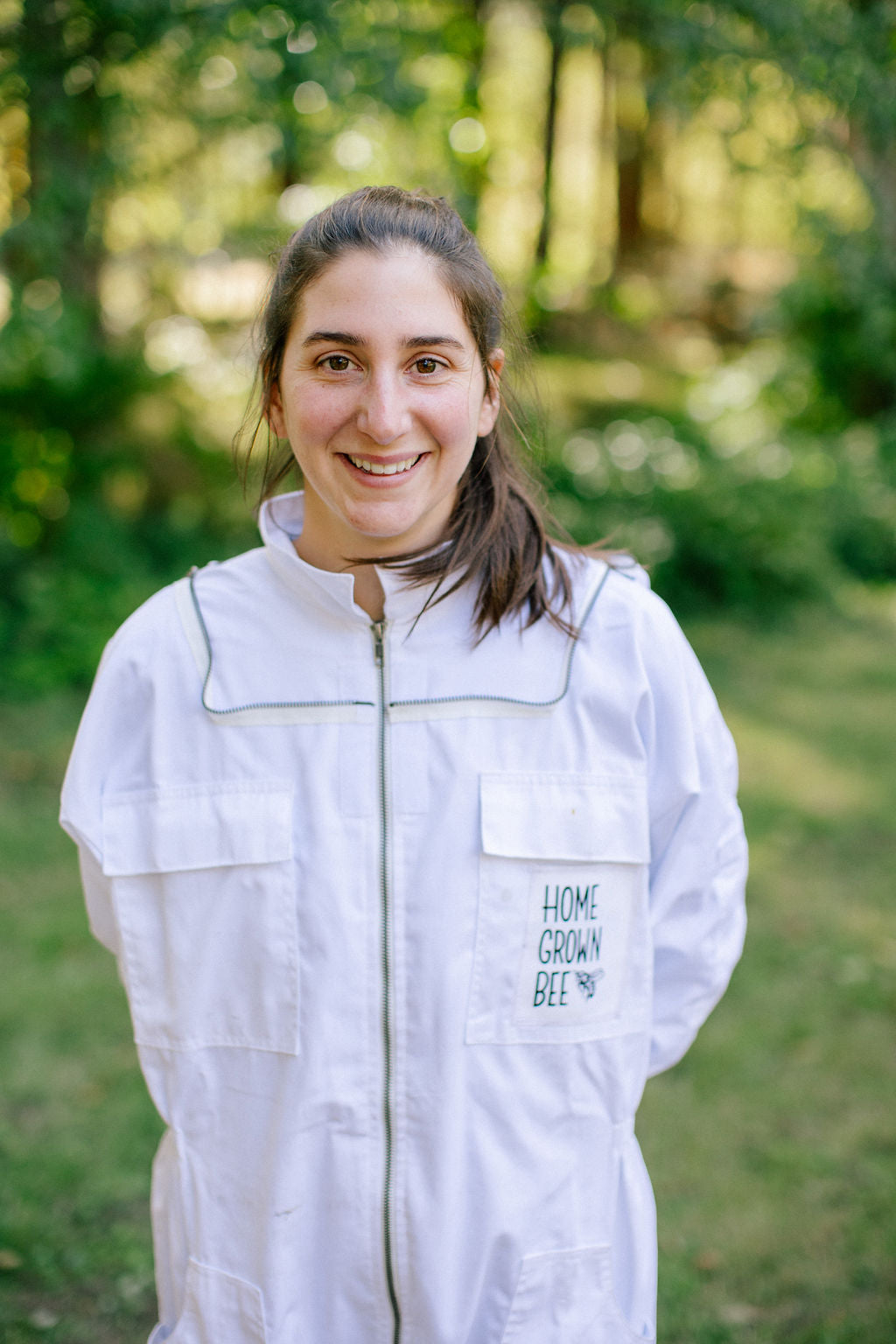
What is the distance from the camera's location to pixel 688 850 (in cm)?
169

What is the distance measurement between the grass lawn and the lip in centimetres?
205

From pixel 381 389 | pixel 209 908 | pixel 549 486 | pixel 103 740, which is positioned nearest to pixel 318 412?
pixel 381 389

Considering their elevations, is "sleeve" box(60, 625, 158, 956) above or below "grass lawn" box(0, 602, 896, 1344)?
above

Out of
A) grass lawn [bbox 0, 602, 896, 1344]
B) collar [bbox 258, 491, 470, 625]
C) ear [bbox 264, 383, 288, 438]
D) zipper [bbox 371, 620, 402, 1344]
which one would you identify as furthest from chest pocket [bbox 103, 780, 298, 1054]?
grass lawn [bbox 0, 602, 896, 1344]

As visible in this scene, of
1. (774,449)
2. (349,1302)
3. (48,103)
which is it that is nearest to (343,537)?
(349,1302)

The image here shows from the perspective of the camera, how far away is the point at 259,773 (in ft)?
5.22

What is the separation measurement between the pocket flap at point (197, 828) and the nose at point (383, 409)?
18.8 inches

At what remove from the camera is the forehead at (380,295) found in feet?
4.77

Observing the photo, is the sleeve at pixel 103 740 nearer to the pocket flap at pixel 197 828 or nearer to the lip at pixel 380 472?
the pocket flap at pixel 197 828

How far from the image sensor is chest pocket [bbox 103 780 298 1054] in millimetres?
1569

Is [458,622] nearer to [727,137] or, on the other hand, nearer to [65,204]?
[65,204]

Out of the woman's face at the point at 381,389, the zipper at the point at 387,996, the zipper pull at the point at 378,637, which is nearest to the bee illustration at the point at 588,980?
the zipper at the point at 387,996

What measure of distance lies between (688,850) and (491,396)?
2.28 feet

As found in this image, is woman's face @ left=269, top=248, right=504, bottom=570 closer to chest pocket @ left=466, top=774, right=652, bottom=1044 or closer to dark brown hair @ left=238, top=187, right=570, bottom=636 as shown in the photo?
dark brown hair @ left=238, top=187, right=570, bottom=636
